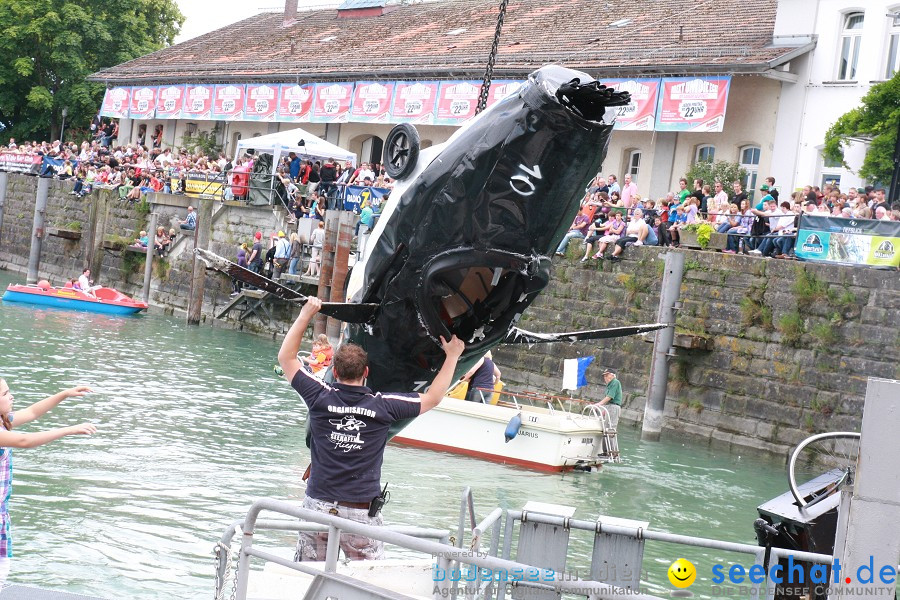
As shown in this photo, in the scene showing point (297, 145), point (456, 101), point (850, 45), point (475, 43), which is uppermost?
point (475, 43)

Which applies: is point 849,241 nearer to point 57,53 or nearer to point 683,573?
point 683,573

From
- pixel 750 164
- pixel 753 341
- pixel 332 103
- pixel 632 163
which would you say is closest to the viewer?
pixel 753 341

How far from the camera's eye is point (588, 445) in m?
17.1

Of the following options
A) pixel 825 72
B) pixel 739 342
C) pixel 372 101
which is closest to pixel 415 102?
pixel 372 101

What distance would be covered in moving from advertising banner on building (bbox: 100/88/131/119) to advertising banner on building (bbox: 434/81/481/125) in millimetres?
20985

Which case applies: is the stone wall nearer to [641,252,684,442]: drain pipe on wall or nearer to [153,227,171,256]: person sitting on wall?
[641,252,684,442]: drain pipe on wall

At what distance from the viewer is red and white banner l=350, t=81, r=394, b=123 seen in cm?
3409

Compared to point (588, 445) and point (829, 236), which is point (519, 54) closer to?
point (829, 236)

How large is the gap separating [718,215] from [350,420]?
1615 centimetres

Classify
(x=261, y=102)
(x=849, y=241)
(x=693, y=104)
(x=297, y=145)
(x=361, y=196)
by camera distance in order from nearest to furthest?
(x=849, y=241), (x=693, y=104), (x=361, y=196), (x=297, y=145), (x=261, y=102)

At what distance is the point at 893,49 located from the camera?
24.3 m

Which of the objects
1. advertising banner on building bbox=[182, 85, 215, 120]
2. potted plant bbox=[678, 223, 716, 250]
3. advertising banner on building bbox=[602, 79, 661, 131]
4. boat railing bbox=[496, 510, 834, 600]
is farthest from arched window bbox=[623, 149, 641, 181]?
boat railing bbox=[496, 510, 834, 600]

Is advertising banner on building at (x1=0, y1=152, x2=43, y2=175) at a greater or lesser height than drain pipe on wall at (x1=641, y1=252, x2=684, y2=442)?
greater

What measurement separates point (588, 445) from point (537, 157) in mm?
12274
